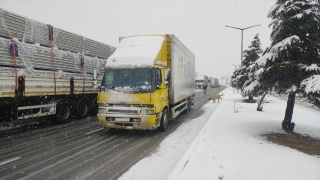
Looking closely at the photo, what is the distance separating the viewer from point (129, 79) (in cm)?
831

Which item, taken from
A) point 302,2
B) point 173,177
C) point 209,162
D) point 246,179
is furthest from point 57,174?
point 302,2

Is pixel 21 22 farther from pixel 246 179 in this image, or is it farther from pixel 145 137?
pixel 246 179

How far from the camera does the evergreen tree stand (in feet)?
24.9

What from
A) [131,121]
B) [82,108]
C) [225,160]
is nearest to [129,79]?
[131,121]

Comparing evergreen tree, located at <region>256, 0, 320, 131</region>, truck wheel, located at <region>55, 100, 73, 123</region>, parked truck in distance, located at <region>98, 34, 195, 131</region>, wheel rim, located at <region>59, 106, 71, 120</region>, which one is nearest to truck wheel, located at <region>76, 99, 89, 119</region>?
truck wheel, located at <region>55, 100, 73, 123</region>

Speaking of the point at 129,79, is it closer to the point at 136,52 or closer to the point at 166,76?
the point at 136,52

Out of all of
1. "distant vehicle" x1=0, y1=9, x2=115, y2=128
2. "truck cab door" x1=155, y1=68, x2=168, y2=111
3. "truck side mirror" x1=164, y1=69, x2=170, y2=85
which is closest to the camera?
"distant vehicle" x1=0, y1=9, x2=115, y2=128

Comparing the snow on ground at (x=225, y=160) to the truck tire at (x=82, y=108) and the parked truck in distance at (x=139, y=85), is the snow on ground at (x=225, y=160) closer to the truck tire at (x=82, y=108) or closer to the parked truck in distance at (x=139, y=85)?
the parked truck in distance at (x=139, y=85)

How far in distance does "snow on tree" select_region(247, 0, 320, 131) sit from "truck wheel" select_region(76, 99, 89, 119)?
28.1ft

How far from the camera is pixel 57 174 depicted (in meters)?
4.78

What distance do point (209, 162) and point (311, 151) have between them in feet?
9.94

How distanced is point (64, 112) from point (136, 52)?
510 centimetres

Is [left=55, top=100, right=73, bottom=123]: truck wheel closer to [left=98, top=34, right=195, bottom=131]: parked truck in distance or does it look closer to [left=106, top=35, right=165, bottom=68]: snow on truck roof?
[left=98, top=34, right=195, bottom=131]: parked truck in distance

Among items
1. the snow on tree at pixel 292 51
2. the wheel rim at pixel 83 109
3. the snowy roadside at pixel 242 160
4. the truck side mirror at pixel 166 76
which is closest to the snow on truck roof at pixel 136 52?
the truck side mirror at pixel 166 76
